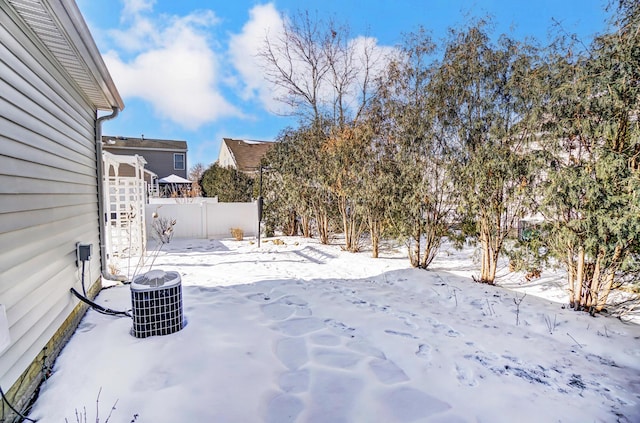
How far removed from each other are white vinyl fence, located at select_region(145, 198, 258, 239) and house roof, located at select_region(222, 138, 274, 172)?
6.90 metres

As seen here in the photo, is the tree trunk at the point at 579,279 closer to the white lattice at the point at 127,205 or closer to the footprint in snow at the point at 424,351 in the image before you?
the footprint in snow at the point at 424,351

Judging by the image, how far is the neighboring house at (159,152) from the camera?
2033 cm

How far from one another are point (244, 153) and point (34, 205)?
1687cm

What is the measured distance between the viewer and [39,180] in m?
2.31

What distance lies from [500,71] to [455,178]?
4.67ft

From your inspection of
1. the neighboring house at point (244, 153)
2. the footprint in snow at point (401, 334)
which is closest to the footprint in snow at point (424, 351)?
the footprint in snow at point (401, 334)

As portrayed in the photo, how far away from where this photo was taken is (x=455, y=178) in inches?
176

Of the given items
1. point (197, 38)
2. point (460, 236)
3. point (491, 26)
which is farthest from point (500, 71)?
point (197, 38)

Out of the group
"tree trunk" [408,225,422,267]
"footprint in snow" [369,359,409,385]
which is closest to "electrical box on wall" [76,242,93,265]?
"footprint in snow" [369,359,409,385]

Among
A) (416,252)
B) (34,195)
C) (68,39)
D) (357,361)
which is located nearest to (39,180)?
(34,195)

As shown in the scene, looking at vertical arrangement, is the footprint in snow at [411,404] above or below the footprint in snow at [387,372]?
below

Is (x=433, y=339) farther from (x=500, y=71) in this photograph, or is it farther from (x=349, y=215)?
(x=349, y=215)

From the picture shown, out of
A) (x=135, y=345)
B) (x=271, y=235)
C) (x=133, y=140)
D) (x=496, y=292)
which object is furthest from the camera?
(x=133, y=140)

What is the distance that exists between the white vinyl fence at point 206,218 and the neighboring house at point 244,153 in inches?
265
